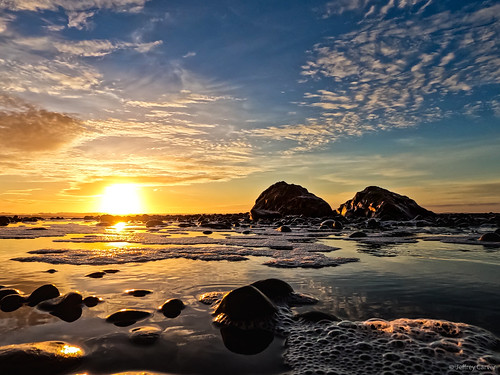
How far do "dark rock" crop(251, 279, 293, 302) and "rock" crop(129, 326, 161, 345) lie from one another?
6.85 feet

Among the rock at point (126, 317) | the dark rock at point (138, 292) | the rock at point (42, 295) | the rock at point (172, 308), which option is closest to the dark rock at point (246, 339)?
the rock at point (172, 308)

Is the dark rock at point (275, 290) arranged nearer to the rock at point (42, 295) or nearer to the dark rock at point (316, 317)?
the dark rock at point (316, 317)

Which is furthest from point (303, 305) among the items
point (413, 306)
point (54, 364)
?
point (54, 364)

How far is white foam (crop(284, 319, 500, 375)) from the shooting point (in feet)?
10.2

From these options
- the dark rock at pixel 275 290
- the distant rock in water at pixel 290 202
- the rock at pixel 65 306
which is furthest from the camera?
the distant rock in water at pixel 290 202

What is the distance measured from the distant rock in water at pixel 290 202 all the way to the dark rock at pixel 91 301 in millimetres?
37621

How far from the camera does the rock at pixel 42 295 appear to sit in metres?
5.11

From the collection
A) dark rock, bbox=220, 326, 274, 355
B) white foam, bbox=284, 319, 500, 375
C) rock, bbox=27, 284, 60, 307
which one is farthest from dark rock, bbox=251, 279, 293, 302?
rock, bbox=27, 284, 60, 307

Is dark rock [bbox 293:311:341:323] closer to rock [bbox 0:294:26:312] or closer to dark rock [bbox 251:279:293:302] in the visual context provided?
dark rock [bbox 251:279:293:302]

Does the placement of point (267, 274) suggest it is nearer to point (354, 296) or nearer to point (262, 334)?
point (354, 296)

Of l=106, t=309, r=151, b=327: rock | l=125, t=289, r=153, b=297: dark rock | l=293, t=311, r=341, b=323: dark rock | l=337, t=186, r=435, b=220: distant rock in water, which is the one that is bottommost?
l=293, t=311, r=341, b=323: dark rock

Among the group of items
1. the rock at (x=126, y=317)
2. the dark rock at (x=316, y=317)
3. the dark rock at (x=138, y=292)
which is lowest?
the dark rock at (x=316, y=317)

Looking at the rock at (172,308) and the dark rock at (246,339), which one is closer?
the dark rock at (246,339)

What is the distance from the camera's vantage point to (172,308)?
4.74 m
